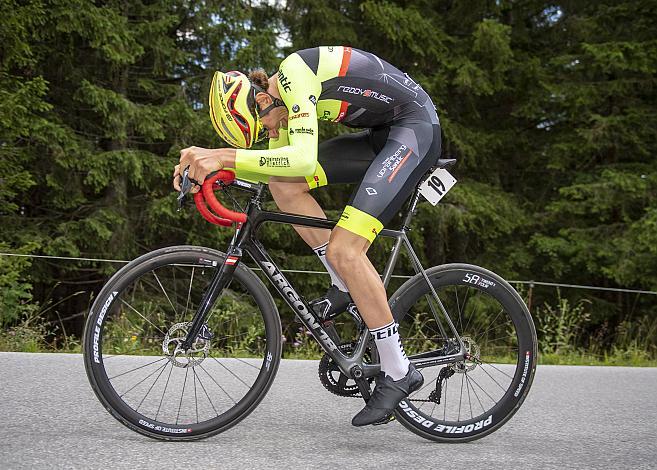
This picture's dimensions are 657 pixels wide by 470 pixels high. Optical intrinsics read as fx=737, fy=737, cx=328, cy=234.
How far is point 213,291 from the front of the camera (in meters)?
3.44

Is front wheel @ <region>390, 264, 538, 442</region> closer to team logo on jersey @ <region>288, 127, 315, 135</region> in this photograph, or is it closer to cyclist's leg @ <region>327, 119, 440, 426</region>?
cyclist's leg @ <region>327, 119, 440, 426</region>

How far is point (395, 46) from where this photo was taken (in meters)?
15.0

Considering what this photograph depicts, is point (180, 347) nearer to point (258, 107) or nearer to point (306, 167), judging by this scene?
point (306, 167)

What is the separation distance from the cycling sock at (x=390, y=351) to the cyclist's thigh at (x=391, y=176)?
444mm

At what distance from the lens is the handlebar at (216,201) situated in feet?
10.7

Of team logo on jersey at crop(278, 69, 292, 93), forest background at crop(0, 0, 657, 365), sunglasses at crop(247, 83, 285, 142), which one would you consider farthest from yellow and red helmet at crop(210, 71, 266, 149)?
forest background at crop(0, 0, 657, 365)

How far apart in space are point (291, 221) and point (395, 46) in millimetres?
12162

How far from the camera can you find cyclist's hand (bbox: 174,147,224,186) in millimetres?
3213

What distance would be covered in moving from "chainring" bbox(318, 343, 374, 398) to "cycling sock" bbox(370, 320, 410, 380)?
175 mm

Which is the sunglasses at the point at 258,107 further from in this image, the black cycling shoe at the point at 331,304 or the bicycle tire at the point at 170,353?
the black cycling shoe at the point at 331,304

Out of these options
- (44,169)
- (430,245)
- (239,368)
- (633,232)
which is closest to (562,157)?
(633,232)

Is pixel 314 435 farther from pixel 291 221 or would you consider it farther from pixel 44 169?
pixel 44 169

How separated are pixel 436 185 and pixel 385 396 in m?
1.08

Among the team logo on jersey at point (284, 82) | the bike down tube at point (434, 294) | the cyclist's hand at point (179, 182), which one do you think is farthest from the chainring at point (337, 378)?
the team logo on jersey at point (284, 82)
